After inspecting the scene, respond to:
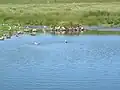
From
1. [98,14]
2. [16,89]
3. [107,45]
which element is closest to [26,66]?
[16,89]

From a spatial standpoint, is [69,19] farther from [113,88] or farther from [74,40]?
[113,88]

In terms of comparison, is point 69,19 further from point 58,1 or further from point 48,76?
point 58,1

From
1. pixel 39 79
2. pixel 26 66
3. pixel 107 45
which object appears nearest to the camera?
pixel 39 79

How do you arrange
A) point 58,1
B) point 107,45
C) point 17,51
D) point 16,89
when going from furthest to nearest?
point 58,1 → point 107,45 → point 17,51 → point 16,89

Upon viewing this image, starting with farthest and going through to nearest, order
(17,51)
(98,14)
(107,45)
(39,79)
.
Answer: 1. (98,14)
2. (107,45)
3. (17,51)
4. (39,79)

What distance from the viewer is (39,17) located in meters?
95.9

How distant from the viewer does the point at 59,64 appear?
44.3 metres

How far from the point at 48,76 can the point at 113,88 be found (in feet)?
21.5

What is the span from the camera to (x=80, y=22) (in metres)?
91.4

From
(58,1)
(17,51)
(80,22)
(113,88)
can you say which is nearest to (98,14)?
(80,22)

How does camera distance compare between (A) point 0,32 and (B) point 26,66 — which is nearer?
(B) point 26,66

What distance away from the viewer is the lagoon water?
36.1 meters

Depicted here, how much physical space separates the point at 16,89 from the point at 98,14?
6687cm

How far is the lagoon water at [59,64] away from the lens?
3606 centimetres
